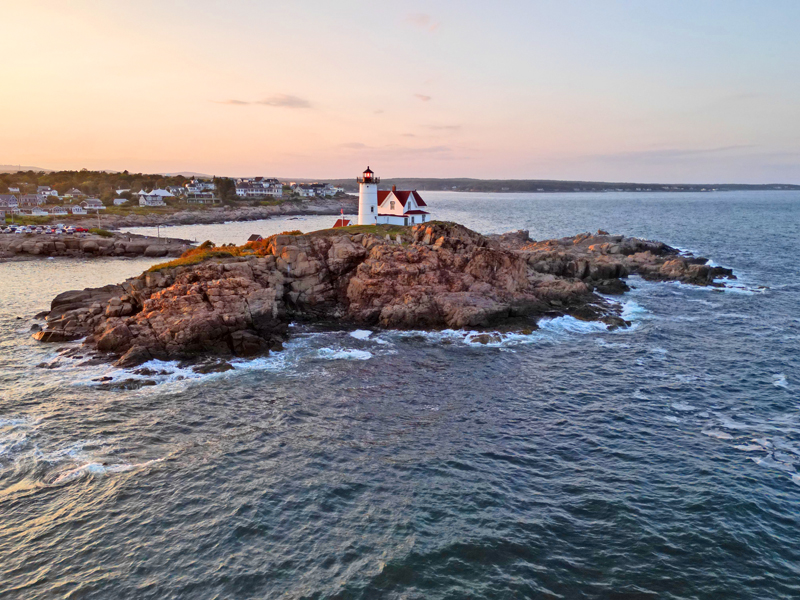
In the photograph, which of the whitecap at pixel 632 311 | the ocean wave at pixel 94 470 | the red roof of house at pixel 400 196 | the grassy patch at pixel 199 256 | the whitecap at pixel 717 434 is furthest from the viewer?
the red roof of house at pixel 400 196

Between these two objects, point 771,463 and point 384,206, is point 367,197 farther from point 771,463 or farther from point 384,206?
point 771,463

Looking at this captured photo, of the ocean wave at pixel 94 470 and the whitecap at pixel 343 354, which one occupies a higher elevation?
the whitecap at pixel 343 354

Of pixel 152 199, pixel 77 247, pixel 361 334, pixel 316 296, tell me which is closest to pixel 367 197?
pixel 316 296

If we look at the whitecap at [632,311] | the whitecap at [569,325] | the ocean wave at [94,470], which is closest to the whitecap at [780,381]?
the whitecap at [569,325]

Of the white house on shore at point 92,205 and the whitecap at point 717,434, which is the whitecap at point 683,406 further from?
the white house on shore at point 92,205

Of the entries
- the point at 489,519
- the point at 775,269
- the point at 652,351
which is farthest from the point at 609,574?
the point at 775,269

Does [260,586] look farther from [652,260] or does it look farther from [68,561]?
[652,260]

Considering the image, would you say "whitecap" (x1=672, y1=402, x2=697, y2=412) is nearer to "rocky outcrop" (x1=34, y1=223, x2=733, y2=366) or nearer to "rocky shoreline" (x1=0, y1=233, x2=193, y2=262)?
"rocky outcrop" (x1=34, y1=223, x2=733, y2=366)
